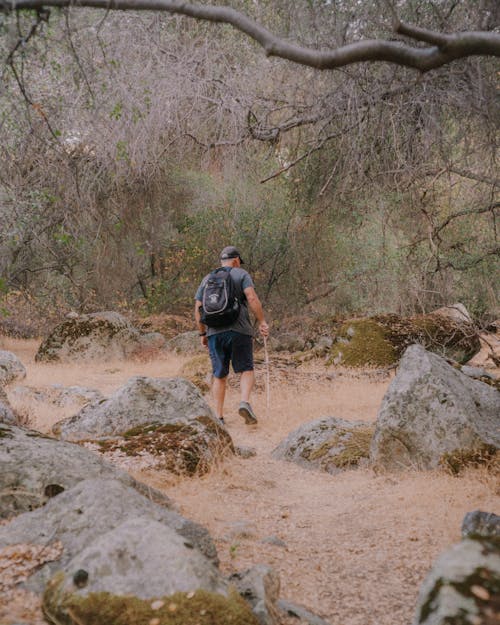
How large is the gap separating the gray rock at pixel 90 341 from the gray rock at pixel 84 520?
12.6 metres

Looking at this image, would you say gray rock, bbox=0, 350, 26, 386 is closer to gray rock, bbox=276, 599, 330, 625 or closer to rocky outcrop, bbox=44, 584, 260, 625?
gray rock, bbox=276, 599, 330, 625

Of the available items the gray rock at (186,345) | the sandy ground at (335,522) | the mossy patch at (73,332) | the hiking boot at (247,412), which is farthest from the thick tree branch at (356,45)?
the mossy patch at (73,332)

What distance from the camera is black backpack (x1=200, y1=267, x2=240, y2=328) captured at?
24.8 ft

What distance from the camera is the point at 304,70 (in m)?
6.17

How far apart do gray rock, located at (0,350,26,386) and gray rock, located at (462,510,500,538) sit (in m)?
9.07

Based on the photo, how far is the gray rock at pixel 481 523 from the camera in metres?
3.69

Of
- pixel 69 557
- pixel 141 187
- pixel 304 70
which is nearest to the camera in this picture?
pixel 69 557

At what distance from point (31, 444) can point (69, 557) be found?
139 centimetres

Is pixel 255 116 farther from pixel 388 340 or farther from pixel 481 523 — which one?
pixel 388 340

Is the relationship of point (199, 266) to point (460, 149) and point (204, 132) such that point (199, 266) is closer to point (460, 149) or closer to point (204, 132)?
point (204, 132)

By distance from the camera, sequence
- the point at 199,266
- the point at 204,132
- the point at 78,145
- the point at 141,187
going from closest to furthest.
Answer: the point at 204,132 < the point at 78,145 < the point at 141,187 < the point at 199,266

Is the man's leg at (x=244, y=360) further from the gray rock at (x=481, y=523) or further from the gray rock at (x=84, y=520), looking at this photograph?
the gray rock at (x=84, y=520)

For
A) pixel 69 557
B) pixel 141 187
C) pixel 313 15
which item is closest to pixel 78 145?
pixel 141 187

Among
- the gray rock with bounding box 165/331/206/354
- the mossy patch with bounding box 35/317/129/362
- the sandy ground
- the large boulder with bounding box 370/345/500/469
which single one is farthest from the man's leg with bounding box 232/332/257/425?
the mossy patch with bounding box 35/317/129/362
